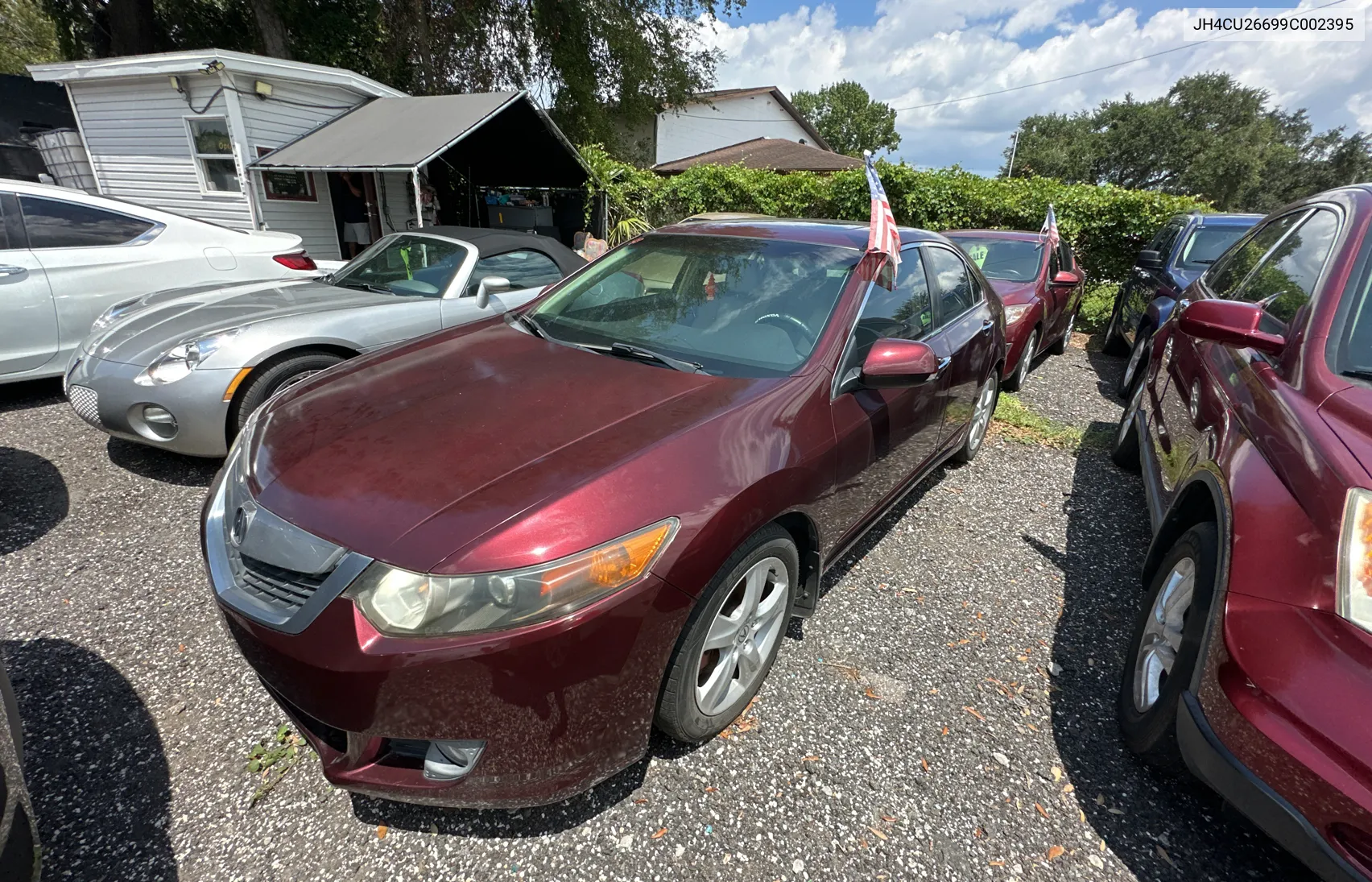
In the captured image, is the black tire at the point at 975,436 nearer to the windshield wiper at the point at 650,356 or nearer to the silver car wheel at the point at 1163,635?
the silver car wheel at the point at 1163,635

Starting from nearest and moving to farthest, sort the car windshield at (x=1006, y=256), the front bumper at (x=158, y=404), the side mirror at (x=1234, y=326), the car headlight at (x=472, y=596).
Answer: the car headlight at (x=472, y=596) → the side mirror at (x=1234, y=326) → the front bumper at (x=158, y=404) → the car windshield at (x=1006, y=256)

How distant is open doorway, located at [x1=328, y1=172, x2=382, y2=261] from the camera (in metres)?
10.8

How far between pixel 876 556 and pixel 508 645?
2238 millimetres

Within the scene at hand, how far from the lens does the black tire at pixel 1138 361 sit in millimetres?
5032

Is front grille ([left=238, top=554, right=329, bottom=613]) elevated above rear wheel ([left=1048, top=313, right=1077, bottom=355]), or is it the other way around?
front grille ([left=238, top=554, right=329, bottom=613])

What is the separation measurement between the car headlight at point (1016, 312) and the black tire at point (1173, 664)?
3.74 metres

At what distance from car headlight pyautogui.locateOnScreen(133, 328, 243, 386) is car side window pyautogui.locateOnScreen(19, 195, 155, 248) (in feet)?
7.71

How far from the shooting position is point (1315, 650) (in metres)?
1.31

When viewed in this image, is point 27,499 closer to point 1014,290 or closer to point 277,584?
point 277,584

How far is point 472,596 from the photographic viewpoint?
1.39 meters

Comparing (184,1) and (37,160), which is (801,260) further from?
(184,1)

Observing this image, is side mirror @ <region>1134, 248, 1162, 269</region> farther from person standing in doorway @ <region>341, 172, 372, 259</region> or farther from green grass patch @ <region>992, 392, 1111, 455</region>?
person standing in doorway @ <region>341, 172, 372, 259</region>

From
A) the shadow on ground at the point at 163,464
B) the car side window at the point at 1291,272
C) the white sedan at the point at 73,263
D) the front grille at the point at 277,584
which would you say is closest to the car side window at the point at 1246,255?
the car side window at the point at 1291,272

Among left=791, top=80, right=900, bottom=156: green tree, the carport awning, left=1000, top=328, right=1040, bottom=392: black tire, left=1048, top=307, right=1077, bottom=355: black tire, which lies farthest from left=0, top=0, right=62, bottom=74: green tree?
left=791, top=80, right=900, bottom=156: green tree
